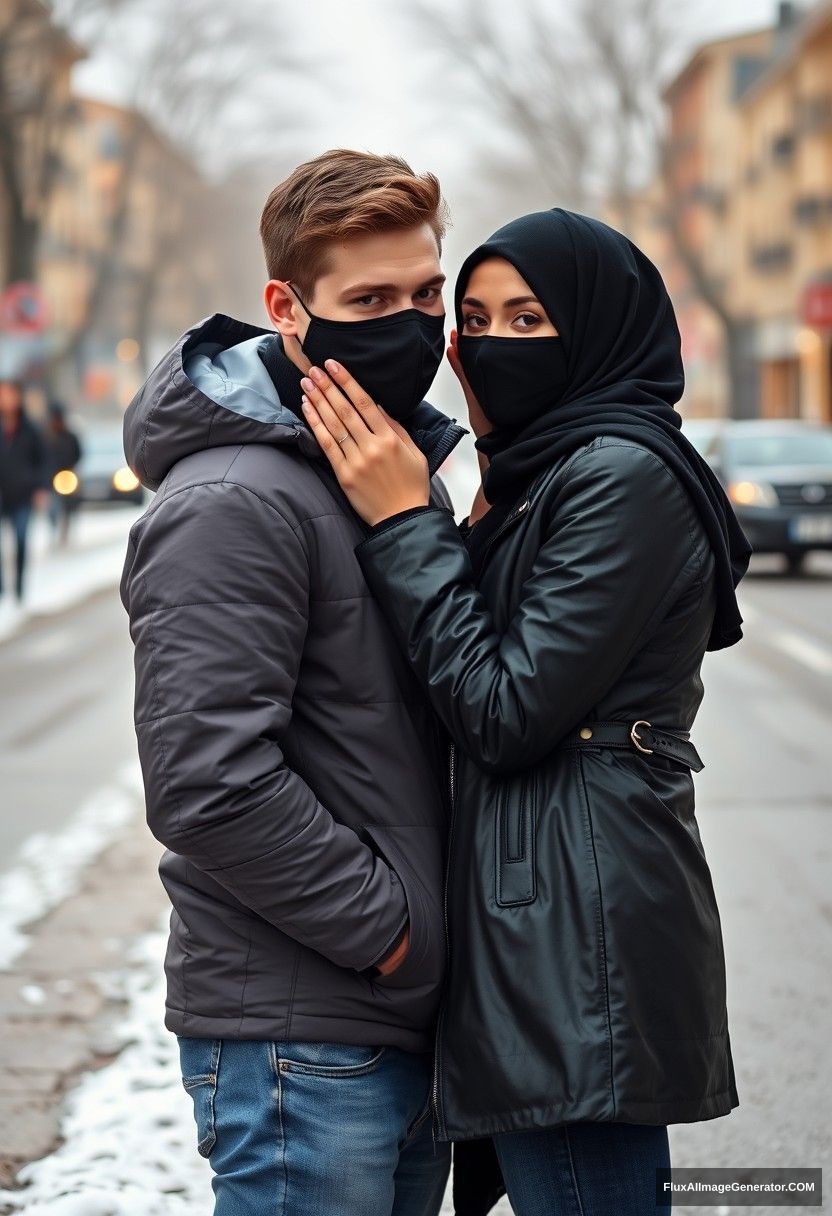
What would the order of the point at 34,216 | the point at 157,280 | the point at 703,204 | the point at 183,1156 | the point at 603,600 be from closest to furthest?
1. the point at 603,600
2. the point at 183,1156
3. the point at 34,216
4. the point at 157,280
5. the point at 703,204

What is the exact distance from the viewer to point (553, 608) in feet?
6.64

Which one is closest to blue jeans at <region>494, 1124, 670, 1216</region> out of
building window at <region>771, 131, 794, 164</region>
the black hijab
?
the black hijab

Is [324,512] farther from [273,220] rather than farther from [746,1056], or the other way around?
[746,1056]

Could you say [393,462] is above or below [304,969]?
above

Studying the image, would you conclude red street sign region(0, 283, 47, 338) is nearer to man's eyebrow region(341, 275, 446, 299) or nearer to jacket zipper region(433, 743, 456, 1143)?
man's eyebrow region(341, 275, 446, 299)

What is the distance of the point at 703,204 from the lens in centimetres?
5975

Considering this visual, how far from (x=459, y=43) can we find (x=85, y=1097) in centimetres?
4198

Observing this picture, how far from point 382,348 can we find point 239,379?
196 millimetres

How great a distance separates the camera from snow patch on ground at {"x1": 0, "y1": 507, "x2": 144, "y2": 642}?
613 inches

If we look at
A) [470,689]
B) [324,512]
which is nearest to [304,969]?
[470,689]

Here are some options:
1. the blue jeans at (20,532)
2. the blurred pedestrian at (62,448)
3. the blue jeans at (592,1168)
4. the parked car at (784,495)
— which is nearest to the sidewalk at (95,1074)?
the blue jeans at (592,1168)

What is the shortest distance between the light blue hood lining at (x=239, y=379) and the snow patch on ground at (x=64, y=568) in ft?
30.5

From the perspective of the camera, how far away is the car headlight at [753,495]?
685 inches

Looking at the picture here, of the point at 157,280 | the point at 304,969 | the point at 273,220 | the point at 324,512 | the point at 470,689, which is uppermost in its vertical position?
the point at 273,220
